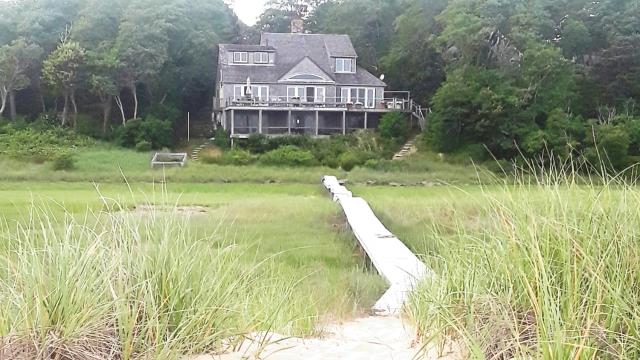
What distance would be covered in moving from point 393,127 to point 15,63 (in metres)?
20.2

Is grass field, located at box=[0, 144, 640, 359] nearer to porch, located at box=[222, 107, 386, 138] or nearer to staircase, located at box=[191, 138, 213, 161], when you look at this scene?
staircase, located at box=[191, 138, 213, 161]

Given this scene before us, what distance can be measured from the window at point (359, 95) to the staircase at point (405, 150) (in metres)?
3.67

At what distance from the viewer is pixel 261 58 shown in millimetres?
39312

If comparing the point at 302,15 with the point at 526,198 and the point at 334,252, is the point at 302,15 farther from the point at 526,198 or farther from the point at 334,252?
the point at 526,198

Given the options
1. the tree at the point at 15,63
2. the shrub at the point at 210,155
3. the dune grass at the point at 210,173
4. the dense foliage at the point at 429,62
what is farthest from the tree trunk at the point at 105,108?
the dune grass at the point at 210,173

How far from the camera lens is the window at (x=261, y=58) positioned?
1545 inches

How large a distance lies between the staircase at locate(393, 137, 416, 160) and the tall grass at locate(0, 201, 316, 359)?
29.5 meters

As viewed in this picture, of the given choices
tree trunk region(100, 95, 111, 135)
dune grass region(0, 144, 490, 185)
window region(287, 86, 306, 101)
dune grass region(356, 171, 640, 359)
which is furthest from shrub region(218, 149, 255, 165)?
dune grass region(356, 171, 640, 359)

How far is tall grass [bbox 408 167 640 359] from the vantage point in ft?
9.53

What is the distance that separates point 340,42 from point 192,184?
18695mm

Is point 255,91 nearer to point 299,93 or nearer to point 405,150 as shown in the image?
point 299,93

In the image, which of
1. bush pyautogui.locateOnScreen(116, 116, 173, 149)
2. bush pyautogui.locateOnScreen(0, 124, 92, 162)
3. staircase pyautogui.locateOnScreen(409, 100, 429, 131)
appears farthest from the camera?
staircase pyautogui.locateOnScreen(409, 100, 429, 131)

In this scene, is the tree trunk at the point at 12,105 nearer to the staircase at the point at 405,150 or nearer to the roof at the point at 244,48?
the roof at the point at 244,48

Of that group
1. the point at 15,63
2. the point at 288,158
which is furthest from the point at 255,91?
the point at 15,63
